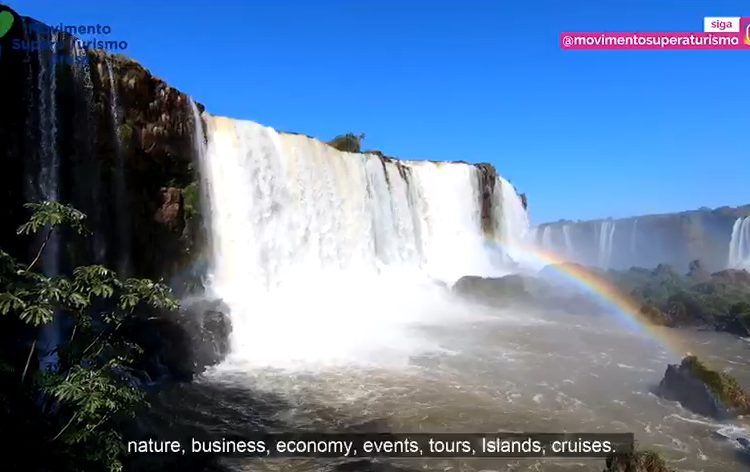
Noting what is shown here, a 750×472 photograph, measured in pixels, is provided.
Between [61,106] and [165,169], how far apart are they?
377 centimetres

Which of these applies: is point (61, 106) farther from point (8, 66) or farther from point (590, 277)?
point (590, 277)

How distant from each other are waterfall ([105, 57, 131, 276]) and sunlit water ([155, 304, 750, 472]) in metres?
3.95

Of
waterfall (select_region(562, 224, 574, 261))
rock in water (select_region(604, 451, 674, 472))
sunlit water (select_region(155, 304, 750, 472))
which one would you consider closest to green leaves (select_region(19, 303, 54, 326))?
sunlit water (select_region(155, 304, 750, 472))

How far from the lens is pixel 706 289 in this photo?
26.8 meters

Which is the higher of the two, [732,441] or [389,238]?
[389,238]

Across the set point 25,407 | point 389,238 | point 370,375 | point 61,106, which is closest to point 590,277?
point 389,238

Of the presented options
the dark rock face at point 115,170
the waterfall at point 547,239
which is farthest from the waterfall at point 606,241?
the dark rock face at point 115,170

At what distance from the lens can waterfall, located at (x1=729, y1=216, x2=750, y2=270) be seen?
142ft

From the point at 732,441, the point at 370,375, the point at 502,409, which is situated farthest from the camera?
the point at 370,375

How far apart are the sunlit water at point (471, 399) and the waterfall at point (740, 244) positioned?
33215 mm

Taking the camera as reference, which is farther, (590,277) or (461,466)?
(590,277)

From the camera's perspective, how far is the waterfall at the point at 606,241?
56031 millimetres

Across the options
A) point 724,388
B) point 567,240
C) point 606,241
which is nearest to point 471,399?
point 724,388

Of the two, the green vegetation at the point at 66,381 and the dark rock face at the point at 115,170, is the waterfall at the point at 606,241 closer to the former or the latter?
the dark rock face at the point at 115,170
